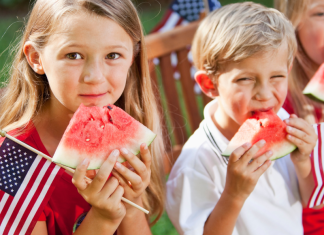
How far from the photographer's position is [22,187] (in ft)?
5.98

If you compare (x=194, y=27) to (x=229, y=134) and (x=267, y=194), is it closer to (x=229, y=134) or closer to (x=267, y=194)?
(x=229, y=134)

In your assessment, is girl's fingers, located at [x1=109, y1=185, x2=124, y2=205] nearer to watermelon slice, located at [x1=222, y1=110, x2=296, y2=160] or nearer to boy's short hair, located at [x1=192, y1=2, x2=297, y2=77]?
watermelon slice, located at [x1=222, y1=110, x2=296, y2=160]

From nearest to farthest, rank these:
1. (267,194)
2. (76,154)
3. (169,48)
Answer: (76,154)
(267,194)
(169,48)

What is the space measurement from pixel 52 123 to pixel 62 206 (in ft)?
1.60

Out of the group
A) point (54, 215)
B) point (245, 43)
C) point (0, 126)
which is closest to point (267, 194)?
point (245, 43)

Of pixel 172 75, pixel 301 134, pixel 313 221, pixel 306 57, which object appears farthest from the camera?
pixel 172 75

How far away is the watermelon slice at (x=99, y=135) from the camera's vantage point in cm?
172

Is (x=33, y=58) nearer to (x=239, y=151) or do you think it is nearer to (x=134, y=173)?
(x=134, y=173)

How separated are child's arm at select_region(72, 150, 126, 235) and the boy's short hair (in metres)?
0.89

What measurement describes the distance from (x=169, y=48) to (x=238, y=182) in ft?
7.41

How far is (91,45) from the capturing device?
1.75m

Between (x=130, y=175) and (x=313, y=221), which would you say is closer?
(x=130, y=175)

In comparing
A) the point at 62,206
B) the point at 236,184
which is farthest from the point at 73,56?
the point at 236,184

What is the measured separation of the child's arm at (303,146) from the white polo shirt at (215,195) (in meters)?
0.11
